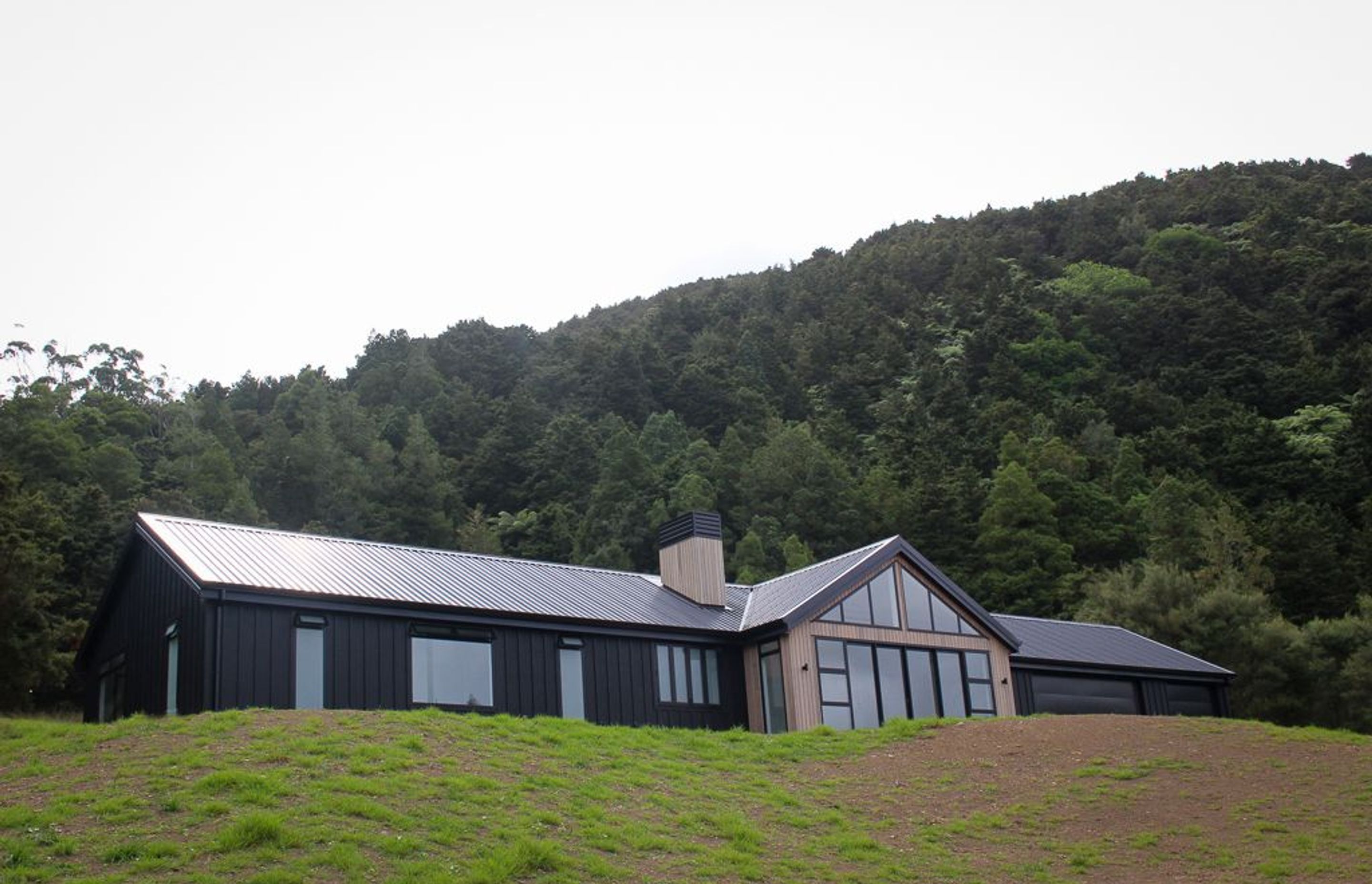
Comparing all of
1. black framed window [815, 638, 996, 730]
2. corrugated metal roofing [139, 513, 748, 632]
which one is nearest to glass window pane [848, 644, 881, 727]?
black framed window [815, 638, 996, 730]

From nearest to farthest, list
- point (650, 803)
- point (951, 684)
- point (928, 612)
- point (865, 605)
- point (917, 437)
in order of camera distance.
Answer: point (650, 803), point (865, 605), point (951, 684), point (928, 612), point (917, 437)

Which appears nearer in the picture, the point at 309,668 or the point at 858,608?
the point at 309,668

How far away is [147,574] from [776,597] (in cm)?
1330

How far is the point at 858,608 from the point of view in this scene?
29688 mm

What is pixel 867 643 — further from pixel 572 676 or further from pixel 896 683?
pixel 572 676

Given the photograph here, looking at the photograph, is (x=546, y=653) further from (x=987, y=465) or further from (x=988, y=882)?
(x=987, y=465)

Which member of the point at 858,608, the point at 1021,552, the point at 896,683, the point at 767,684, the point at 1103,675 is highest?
the point at 1021,552

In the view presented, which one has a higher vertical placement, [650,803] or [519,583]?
[519,583]

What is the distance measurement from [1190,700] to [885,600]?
35.6ft

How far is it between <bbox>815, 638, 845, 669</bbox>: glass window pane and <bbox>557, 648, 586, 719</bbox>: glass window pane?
5.25m

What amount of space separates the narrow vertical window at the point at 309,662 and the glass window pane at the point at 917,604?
43.5ft

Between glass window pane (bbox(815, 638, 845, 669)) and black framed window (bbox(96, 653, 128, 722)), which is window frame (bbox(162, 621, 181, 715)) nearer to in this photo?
black framed window (bbox(96, 653, 128, 722))

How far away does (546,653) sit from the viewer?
26516 millimetres

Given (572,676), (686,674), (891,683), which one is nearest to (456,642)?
(572,676)
